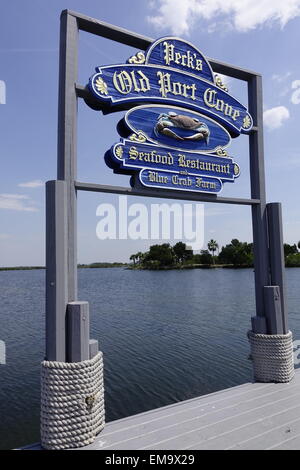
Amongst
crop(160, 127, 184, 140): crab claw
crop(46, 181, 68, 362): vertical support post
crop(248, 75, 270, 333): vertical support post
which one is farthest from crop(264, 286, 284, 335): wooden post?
crop(46, 181, 68, 362): vertical support post

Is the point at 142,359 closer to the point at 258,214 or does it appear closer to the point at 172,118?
the point at 258,214

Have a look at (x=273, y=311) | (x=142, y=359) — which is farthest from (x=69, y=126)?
(x=142, y=359)

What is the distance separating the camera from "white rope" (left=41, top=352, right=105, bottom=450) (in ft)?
9.37

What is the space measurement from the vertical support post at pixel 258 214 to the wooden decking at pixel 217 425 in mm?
1036

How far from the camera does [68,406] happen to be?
9.50 feet

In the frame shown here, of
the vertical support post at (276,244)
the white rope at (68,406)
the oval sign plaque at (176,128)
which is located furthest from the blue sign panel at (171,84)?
the white rope at (68,406)

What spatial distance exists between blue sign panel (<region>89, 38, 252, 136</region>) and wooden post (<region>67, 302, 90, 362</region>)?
7.36 ft

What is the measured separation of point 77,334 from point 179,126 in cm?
275

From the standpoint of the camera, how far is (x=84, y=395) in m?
2.96

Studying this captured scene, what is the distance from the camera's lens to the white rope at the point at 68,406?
9.37 ft

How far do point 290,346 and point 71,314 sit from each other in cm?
301

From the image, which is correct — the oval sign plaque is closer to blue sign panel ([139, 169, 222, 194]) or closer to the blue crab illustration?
the blue crab illustration
